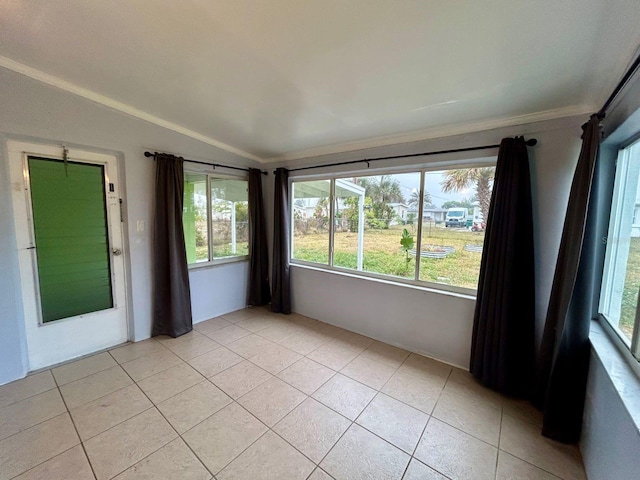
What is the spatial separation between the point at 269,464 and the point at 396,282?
201cm

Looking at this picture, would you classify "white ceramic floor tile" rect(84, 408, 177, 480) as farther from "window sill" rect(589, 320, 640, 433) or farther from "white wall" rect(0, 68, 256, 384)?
"window sill" rect(589, 320, 640, 433)

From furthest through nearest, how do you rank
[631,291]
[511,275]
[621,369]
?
1. [511,275]
2. [631,291]
3. [621,369]

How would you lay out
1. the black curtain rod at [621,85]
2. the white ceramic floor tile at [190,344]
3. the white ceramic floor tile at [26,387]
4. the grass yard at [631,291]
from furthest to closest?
the white ceramic floor tile at [190,344], the white ceramic floor tile at [26,387], the grass yard at [631,291], the black curtain rod at [621,85]

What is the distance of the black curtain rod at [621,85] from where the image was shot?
123 cm

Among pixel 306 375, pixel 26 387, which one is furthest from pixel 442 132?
pixel 26 387

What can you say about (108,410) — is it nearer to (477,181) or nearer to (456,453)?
(456,453)

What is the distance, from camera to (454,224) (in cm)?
257

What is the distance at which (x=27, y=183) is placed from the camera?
2.27 meters

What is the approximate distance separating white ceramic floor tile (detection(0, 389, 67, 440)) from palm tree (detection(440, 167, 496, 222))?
3665 millimetres

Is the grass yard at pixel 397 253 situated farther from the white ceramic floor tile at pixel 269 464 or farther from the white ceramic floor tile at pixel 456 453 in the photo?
the white ceramic floor tile at pixel 269 464

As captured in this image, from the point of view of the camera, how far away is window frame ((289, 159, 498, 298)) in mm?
2489

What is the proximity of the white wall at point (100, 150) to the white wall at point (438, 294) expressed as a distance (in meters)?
1.44

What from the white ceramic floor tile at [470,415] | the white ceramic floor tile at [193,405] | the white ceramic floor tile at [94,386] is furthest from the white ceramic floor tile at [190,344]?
the white ceramic floor tile at [470,415]

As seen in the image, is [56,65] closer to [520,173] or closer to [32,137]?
[32,137]
